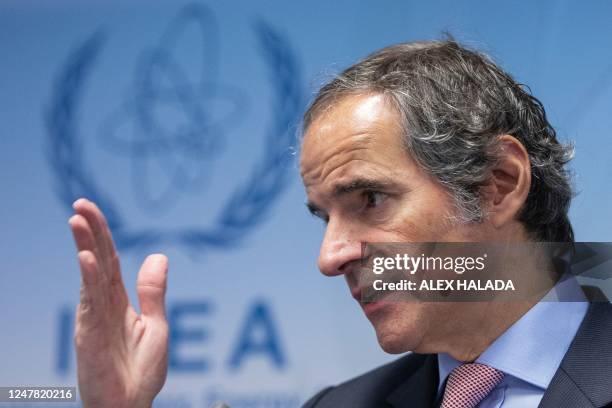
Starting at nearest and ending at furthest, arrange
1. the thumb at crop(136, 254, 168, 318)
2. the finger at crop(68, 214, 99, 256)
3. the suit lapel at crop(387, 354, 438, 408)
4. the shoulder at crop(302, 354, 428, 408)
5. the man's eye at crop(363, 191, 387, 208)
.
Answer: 1. the finger at crop(68, 214, 99, 256)
2. the thumb at crop(136, 254, 168, 318)
3. the man's eye at crop(363, 191, 387, 208)
4. the suit lapel at crop(387, 354, 438, 408)
5. the shoulder at crop(302, 354, 428, 408)

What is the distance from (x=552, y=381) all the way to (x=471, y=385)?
5.9 inches

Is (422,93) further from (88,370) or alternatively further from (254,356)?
(254,356)

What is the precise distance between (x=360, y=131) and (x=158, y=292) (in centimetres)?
49

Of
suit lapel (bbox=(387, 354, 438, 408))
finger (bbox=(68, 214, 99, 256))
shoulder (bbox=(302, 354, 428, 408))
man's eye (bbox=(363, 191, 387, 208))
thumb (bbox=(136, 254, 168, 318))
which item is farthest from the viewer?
shoulder (bbox=(302, 354, 428, 408))

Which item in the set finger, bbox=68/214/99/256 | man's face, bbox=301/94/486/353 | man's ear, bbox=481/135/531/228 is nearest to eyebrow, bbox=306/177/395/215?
man's face, bbox=301/94/486/353

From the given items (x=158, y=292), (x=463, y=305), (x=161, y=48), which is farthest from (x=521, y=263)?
(x=161, y=48)

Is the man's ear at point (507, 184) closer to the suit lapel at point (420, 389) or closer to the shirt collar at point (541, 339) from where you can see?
the shirt collar at point (541, 339)

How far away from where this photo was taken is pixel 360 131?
1.58 meters

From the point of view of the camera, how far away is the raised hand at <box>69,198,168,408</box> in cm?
133

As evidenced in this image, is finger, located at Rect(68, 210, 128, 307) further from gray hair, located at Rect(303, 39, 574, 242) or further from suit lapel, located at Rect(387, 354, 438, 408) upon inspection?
suit lapel, located at Rect(387, 354, 438, 408)

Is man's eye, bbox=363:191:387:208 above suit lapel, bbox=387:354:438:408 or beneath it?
above

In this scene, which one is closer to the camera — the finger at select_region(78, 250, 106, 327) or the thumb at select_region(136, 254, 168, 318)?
the finger at select_region(78, 250, 106, 327)

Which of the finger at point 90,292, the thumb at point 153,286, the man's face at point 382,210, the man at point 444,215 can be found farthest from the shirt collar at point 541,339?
the finger at point 90,292

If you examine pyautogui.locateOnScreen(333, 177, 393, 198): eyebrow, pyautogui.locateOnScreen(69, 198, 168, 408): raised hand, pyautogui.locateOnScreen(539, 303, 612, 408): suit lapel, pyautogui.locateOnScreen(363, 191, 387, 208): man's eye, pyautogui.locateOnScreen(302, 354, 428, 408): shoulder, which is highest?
pyautogui.locateOnScreen(333, 177, 393, 198): eyebrow
